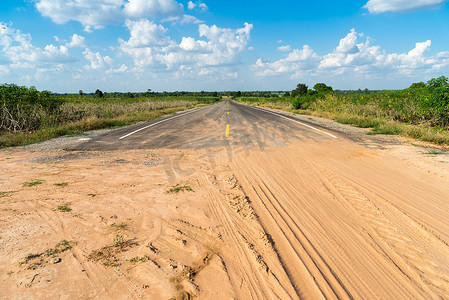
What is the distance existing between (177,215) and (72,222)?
4.83 ft

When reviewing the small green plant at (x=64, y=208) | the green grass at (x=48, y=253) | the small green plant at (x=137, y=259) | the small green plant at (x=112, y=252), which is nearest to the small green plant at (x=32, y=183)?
the small green plant at (x=64, y=208)

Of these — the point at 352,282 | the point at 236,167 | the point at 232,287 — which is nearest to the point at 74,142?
the point at 236,167

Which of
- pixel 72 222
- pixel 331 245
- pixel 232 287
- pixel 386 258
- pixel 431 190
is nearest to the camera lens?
pixel 232 287

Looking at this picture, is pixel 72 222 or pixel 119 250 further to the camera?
pixel 72 222

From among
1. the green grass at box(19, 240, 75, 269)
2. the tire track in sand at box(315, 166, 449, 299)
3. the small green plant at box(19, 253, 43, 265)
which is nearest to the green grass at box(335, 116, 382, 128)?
the tire track in sand at box(315, 166, 449, 299)

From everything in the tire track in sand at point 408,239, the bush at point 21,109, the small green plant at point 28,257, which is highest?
the bush at point 21,109

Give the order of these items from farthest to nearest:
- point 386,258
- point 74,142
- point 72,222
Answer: point 74,142
point 72,222
point 386,258

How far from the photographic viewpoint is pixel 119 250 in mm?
2783

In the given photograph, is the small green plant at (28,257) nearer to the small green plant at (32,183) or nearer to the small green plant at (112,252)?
the small green plant at (112,252)

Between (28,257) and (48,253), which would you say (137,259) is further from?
(28,257)

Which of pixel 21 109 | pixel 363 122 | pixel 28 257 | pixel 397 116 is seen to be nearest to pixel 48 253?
pixel 28 257

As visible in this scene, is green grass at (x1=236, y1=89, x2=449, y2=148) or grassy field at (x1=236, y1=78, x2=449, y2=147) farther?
grassy field at (x1=236, y1=78, x2=449, y2=147)

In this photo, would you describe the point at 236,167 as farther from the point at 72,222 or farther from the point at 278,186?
the point at 72,222

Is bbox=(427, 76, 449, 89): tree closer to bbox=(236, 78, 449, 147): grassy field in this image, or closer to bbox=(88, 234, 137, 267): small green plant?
bbox=(236, 78, 449, 147): grassy field
